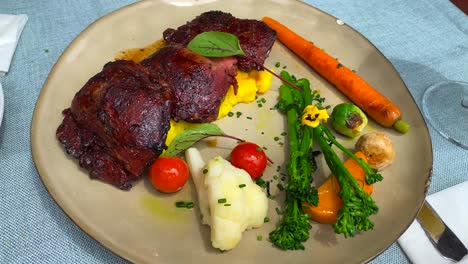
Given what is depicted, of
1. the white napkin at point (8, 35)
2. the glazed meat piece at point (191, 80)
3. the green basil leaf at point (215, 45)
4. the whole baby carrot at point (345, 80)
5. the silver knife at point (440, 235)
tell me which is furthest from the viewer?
the white napkin at point (8, 35)

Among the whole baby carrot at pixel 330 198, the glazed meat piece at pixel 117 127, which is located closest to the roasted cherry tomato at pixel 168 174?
the glazed meat piece at pixel 117 127

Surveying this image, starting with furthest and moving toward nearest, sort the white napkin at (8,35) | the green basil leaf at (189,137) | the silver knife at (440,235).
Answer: the white napkin at (8,35)
the green basil leaf at (189,137)
the silver knife at (440,235)

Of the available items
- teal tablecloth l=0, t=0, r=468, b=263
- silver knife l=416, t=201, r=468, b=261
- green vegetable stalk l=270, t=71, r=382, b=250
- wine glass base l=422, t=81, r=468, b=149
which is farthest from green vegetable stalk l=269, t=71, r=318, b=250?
wine glass base l=422, t=81, r=468, b=149

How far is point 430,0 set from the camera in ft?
12.5

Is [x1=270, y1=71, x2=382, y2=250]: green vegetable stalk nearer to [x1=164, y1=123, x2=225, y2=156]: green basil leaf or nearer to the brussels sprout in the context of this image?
the brussels sprout

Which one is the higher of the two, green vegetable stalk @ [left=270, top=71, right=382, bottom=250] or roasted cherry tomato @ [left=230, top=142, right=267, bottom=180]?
green vegetable stalk @ [left=270, top=71, right=382, bottom=250]

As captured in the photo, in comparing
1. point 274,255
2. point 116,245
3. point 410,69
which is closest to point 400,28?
point 410,69

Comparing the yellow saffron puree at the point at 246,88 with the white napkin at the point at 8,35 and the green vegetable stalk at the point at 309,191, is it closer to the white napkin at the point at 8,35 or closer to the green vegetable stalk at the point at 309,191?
the green vegetable stalk at the point at 309,191

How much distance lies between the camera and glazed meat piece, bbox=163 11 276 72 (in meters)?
2.72

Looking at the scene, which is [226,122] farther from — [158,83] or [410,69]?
[410,69]

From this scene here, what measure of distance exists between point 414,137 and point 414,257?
80 cm

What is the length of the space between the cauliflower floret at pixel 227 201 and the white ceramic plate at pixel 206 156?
0.29 ft

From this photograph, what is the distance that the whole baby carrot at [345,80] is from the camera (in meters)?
2.70

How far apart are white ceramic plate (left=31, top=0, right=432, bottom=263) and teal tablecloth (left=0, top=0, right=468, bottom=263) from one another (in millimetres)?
188
